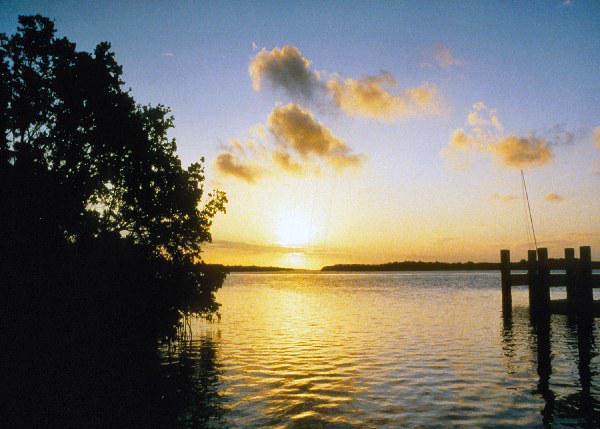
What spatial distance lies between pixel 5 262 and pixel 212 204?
10.6m

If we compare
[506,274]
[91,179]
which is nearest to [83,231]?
[91,179]

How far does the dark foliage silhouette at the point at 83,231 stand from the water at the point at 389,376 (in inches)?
124

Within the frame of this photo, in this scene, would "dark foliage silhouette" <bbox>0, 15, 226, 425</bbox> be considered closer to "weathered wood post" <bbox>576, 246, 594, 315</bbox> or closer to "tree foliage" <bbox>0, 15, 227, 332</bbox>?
"tree foliage" <bbox>0, 15, 227, 332</bbox>

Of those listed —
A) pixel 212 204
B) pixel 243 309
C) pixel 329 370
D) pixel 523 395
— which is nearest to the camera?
pixel 523 395

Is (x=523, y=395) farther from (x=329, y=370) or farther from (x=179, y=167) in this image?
(x=179, y=167)

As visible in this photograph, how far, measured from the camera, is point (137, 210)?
76.6 ft

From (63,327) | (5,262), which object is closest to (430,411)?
(63,327)

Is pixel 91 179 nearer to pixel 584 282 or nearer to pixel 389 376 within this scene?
pixel 389 376

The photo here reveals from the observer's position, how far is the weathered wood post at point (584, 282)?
18.6 metres

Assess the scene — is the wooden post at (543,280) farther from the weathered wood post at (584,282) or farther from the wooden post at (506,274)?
the wooden post at (506,274)

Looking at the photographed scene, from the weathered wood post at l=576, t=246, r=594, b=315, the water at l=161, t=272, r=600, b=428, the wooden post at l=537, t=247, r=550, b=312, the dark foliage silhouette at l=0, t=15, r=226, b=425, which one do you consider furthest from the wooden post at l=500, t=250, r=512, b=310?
the dark foliage silhouette at l=0, t=15, r=226, b=425

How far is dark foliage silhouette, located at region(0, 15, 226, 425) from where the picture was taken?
53.5ft

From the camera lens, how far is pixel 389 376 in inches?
680

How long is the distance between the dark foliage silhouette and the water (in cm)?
316
